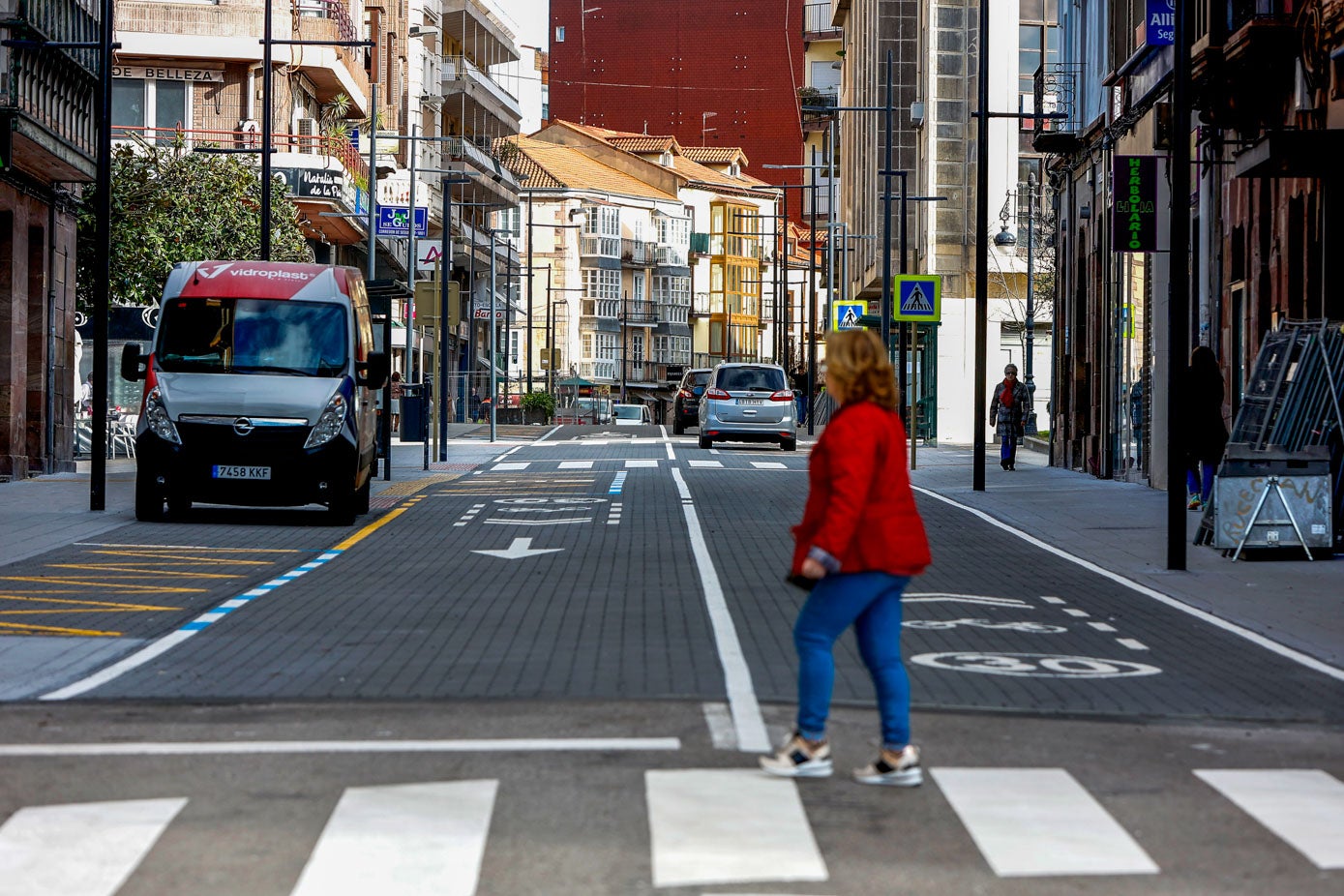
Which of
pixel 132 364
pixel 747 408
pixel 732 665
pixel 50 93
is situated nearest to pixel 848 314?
pixel 747 408

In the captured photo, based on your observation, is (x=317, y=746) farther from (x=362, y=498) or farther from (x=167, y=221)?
(x=167, y=221)

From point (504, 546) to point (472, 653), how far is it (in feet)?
25.6

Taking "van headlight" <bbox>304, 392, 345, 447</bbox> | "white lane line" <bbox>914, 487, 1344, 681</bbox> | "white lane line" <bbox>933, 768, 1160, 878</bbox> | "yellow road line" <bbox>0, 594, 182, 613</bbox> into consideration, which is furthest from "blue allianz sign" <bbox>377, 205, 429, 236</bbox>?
"white lane line" <bbox>933, 768, 1160, 878</bbox>

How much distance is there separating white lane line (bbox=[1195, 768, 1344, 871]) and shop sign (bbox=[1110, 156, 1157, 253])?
850 inches

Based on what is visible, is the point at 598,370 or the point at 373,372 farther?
the point at 598,370

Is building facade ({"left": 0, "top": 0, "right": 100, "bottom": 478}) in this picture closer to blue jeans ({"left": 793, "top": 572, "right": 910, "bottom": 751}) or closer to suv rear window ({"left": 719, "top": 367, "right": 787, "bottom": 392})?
suv rear window ({"left": 719, "top": 367, "right": 787, "bottom": 392})

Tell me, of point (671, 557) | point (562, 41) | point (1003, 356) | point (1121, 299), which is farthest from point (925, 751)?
point (562, 41)

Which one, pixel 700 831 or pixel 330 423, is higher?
pixel 330 423

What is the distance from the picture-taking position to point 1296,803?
7.62 meters

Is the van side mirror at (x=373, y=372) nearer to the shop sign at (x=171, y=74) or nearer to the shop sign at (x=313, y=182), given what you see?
the shop sign at (x=313, y=182)

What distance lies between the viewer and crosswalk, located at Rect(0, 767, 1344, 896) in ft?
21.0

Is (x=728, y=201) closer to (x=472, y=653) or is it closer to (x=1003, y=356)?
(x=1003, y=356)

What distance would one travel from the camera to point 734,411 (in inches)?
1797

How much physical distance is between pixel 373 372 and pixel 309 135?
3484cm
